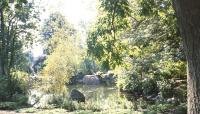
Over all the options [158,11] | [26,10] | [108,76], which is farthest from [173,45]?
[108,76]

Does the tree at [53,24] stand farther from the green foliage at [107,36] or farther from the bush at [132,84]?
the green foliage at [107,36]

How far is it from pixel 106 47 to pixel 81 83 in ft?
126

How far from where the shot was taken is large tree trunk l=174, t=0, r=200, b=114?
5648 millimetres

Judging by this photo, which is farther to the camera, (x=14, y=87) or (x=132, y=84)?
(x=132, y=84)

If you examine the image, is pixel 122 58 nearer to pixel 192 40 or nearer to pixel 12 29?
pixel 192 40

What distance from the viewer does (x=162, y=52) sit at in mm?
19734

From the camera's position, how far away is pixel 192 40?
5.79m

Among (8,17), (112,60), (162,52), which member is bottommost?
(112,60)

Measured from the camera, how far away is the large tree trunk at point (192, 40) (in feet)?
18.5

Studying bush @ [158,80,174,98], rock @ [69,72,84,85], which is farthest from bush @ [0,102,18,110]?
rock @ [69,72,84,85]

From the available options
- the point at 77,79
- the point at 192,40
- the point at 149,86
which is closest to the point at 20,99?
the point at 149,86

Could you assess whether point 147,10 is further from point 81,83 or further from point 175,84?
point 81,83

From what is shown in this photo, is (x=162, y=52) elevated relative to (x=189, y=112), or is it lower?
elevated

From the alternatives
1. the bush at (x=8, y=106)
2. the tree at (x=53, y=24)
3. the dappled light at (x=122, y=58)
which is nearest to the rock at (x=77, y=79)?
the dappled light at (x=122, y=58)
